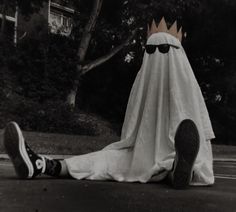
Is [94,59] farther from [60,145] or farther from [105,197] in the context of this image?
[105,197]

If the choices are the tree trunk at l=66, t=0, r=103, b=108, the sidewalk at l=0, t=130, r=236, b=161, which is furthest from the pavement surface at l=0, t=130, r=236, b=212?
the tree trunk at l=66, t=0, r=103, b=108

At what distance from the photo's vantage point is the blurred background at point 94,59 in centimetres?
2031

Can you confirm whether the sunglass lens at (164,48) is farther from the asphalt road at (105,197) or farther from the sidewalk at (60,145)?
the sidewalk at (60,145)

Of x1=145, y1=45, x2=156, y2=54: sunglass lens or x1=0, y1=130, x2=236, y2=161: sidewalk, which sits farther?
x1=0, y1=130, x2=236, y2=161: sidewalk

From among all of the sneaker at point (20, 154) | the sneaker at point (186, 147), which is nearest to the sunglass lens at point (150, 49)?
the sneaker at point (186, 147)

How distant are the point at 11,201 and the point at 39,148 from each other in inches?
372

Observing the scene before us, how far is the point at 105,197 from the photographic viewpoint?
3.91 metres

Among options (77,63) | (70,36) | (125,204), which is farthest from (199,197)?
(70,36)

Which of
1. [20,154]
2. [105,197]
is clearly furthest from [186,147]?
[20,154]

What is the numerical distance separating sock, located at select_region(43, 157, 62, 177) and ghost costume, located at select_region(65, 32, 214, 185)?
103 mm

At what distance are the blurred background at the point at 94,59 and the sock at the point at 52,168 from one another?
13.4 metres

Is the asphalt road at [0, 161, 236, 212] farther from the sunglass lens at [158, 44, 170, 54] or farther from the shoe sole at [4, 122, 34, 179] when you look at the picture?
the sunglass lens at [158, 44, 170, 54]

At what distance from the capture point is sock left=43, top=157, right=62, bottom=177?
4957mm

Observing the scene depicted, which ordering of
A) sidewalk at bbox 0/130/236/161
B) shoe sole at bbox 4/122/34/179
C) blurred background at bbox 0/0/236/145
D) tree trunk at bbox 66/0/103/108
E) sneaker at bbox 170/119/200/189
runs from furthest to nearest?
tree trunk at bbox 66/0/103/108 → blurred background at bbox 0/0/236/145 → sidewalk at bbox 0/130/236/161 → shoe sole at bbox 4/122/34/179 → sneaker at bbox 170/119/200/189
